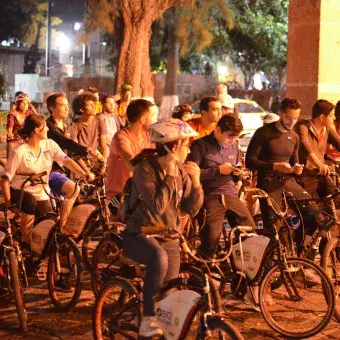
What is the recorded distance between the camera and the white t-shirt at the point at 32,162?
6785 mm

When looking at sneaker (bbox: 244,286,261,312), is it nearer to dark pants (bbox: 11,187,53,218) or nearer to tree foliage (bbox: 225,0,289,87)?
dark pants (bbox: 11,187,53,218)

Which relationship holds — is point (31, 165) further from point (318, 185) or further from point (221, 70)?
point (221, 70)

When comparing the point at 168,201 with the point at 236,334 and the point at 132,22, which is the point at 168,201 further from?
the point at 132,22

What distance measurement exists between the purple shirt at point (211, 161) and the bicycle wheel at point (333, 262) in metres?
0.97

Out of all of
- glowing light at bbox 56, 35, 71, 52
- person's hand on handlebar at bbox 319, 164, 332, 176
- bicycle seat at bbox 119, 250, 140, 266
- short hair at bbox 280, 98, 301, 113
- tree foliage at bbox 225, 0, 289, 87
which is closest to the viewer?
bicycle seat at bbox 119, 250, 140, 266

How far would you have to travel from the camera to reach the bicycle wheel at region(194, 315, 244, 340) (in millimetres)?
4410

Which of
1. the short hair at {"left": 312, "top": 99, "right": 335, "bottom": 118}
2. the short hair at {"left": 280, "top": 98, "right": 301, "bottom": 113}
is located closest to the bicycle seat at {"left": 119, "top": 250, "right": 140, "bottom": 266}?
the short hair at {"left": 280, "top": 98, "right": 301, "bottom": 113}

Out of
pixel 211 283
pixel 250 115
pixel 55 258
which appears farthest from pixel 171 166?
pixel 250 115

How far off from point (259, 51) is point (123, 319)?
119 feet

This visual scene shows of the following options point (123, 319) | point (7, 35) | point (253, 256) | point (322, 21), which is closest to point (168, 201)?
point (123, 319)

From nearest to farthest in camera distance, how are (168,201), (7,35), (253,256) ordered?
(168,201) → (253,256) → (7,35)

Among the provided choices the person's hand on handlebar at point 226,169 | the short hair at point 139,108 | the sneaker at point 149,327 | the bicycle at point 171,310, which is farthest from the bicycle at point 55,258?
the sneaker at point 149,327

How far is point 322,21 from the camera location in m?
10.2

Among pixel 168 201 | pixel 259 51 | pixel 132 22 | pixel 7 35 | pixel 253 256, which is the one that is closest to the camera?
pixel 168 201
